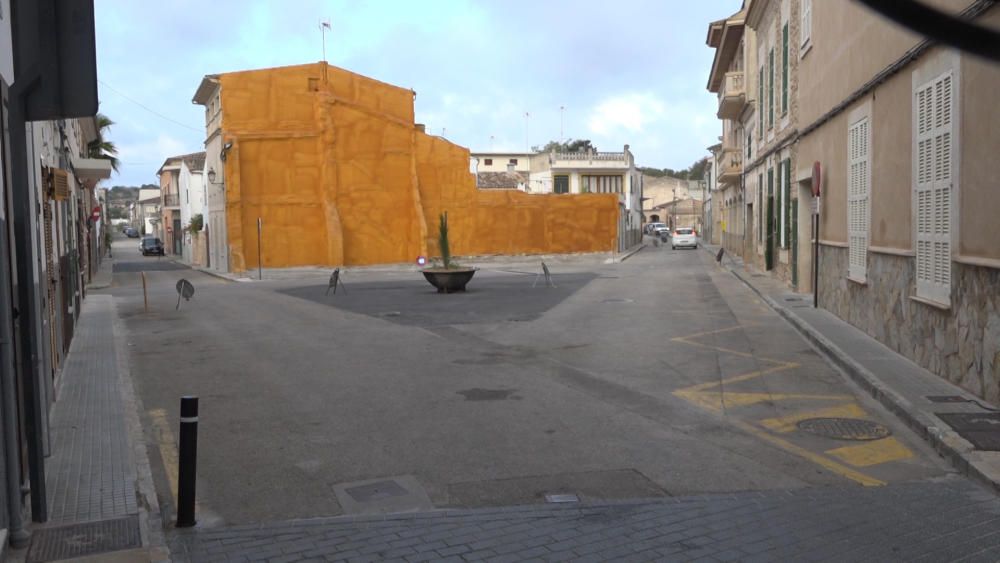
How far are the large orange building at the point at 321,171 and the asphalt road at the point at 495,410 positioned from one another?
20930 millimetres

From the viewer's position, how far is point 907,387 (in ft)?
29.3

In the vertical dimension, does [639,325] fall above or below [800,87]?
below

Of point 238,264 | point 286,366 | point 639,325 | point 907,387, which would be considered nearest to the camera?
point 907,387

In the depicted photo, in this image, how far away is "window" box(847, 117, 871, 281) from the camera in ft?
43.0

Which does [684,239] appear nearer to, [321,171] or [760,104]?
[321,171]

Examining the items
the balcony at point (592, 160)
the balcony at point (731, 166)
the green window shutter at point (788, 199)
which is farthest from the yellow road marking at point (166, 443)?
the balcony at point (592, 160)

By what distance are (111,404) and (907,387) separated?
26.8 ft

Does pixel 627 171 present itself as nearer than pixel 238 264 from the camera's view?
No

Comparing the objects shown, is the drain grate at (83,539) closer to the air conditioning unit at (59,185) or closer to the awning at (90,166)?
the air conditioning unit at (59,185)

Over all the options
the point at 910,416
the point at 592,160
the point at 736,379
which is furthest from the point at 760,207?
the point at 592,160

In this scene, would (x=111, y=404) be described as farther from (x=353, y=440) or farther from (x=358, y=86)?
(x=358, y=86)

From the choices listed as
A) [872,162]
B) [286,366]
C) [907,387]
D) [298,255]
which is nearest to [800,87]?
[872,162]

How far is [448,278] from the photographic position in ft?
77.4

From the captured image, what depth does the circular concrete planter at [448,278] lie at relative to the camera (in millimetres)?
23573
